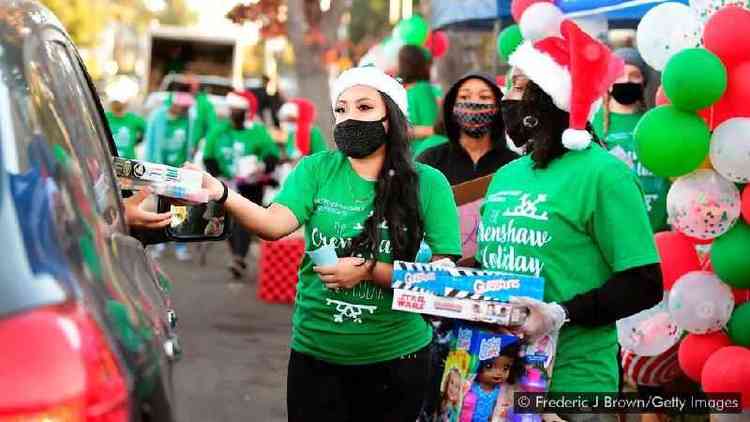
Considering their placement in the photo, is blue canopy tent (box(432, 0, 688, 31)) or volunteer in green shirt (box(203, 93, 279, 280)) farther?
volunteer in green shirt (box(203, 93, 279, 280))

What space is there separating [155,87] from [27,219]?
3217cm

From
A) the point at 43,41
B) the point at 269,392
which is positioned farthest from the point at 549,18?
the point at 43,41

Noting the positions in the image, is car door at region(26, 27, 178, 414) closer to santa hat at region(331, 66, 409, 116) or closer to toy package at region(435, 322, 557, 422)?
toy package at region(435, 322, 557, 422)

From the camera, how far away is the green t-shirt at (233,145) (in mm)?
15500

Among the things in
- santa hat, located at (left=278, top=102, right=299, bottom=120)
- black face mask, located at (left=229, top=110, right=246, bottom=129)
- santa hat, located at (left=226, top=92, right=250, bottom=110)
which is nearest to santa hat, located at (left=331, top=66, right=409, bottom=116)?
santa hat, located at (left=226, top=92, right=250, bottom=110)

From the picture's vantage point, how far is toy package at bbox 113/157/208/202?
4.04 m

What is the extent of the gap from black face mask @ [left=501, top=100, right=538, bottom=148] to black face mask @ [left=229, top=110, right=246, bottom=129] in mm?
11352

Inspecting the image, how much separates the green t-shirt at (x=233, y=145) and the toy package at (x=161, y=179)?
11272mm

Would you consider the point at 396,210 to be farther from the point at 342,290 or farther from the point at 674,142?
the point at 674,142

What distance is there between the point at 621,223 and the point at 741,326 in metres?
2.49

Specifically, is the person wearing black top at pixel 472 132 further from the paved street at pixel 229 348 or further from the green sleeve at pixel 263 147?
the green sleeve at pixel 263 147

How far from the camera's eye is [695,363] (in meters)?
6.49

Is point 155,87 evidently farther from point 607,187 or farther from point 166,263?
point 607,187

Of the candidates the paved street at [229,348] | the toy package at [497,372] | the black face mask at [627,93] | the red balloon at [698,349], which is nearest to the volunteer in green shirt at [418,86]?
the paved street at [229,348]
